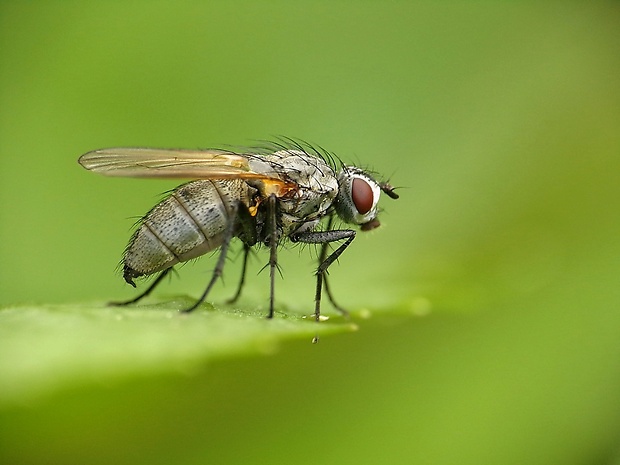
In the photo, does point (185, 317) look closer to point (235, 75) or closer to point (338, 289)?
point (338, 289)

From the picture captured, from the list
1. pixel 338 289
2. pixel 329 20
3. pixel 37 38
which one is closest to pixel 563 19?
pixel 329 20

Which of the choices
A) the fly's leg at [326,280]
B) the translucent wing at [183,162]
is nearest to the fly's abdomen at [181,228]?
the translucent wing at [183,162]

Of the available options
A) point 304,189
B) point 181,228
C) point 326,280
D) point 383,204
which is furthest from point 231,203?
point 383,204

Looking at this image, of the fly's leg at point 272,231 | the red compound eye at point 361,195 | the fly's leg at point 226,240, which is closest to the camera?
the fly's leg at point 226,240

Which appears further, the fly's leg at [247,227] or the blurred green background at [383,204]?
the fly's leg at [247,227]

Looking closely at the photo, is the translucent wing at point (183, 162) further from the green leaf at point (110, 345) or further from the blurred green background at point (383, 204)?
the green leaf at point (110, 345)

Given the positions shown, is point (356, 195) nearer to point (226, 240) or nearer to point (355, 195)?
point (355, 195)

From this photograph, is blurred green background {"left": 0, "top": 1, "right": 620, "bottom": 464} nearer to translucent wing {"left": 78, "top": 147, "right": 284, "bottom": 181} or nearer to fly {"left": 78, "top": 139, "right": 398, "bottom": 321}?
fly {"left": 78, "top": 139, "right": 398, "bottom": 321}

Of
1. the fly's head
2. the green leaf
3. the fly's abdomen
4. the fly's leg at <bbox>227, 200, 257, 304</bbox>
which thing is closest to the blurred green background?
the green leaf
